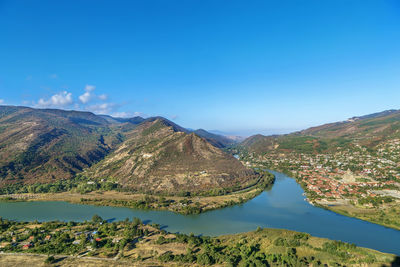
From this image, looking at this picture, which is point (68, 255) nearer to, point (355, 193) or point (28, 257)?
point (28, 257)

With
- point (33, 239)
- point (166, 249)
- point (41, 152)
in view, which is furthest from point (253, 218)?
point (41, 152)

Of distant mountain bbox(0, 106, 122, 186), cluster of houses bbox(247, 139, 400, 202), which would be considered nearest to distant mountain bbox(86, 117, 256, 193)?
distant mountain bbox(0, 106, 122, 186)

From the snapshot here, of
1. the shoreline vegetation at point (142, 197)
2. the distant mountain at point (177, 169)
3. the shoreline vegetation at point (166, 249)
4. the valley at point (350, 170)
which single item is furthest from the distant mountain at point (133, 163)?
the shoreline vegetation at point (166, 249)

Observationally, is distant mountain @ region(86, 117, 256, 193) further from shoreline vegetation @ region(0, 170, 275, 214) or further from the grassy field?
the grassy field

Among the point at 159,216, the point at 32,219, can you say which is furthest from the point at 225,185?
the point at 32,219

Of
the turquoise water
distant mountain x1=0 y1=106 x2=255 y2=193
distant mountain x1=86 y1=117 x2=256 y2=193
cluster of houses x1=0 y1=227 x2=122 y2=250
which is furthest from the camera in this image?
distant mountain x1=0 y1=106 x2=255 y2=193
